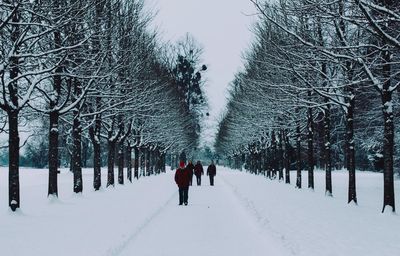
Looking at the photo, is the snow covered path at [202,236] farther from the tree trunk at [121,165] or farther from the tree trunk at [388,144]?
the tree trunk at [121,165]

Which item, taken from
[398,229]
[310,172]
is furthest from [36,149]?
[398,229]

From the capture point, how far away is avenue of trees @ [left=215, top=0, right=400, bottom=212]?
13.2 metres

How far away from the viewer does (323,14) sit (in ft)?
42.4

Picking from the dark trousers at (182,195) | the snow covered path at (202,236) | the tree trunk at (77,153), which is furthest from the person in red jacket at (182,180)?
the tree trunk at (77,153)

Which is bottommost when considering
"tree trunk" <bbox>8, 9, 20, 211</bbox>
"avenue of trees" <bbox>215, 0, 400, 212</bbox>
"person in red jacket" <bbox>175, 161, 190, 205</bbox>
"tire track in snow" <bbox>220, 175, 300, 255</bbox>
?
"tire track in snow" <bbox>220, 175, 300, 255</bbox>

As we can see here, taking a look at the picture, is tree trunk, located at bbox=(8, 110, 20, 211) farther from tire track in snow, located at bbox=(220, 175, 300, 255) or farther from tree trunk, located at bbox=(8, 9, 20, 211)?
tire track in snow, located at bbox=(220, 175, 300, 255)

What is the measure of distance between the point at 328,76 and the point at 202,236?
27.0 feet

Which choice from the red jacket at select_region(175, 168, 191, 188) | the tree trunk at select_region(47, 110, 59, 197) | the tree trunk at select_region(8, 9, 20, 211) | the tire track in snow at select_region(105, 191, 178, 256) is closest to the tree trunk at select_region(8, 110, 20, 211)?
the tree trunk at select_region(8, 9, 20, 211)

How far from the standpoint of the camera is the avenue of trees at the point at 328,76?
13.2 meters

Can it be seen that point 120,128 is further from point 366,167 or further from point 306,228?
point 366,167

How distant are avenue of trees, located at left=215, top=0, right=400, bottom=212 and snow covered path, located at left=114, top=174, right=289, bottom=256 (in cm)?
467

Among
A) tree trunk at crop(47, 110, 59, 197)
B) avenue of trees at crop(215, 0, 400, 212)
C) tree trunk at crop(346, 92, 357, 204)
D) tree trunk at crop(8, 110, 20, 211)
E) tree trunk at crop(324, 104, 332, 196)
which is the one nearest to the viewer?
avenue of trees at crop(215, 0, 400, 212)

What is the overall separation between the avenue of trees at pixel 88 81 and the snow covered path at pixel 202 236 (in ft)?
15.3

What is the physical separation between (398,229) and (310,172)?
1662 centimetres
